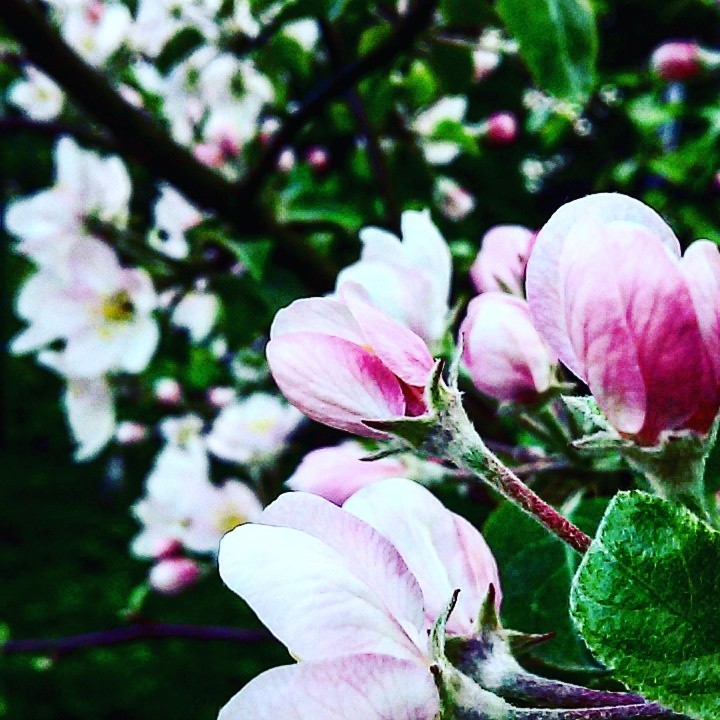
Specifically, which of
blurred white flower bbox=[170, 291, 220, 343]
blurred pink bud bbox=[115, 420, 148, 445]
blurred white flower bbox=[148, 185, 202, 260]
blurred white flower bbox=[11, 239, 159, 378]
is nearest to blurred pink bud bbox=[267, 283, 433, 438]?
blurred white flower bbox=[11, 239, 159, 378]

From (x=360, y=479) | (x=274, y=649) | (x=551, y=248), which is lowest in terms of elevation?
(x=274, y=649)

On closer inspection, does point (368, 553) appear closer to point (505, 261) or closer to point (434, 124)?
point (505, 261)

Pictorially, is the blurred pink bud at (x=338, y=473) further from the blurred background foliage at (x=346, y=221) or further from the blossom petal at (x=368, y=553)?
the blossom petal at (x=368, y=553)

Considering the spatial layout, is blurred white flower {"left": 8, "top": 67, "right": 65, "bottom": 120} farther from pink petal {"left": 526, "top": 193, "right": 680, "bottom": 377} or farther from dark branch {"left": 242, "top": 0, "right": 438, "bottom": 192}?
pink petal {"left": 526, "top": 193, "right": 680, "bottom": 377}

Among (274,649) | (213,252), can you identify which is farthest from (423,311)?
(274,649)

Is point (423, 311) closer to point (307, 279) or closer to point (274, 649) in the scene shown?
point (307, 279)

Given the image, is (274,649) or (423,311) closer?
(423,311)
